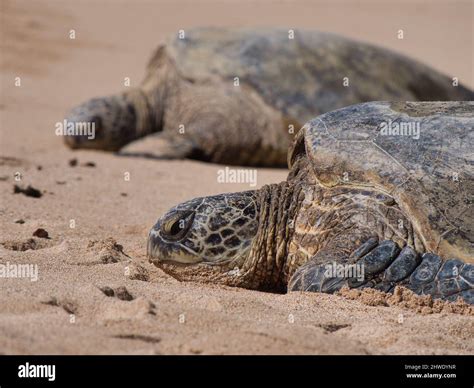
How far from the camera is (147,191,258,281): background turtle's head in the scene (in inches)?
150

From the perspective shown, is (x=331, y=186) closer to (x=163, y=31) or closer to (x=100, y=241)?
(x=100, y=241)

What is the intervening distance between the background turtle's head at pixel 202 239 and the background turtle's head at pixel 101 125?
13.5 feet

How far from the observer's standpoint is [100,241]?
13.4 ft

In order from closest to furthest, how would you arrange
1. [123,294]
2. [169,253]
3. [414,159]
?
[123,294] < [414,159] < [169,253]

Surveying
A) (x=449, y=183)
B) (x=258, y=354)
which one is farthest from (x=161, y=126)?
(x=258, y=354)

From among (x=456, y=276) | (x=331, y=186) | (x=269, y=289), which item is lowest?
(x=269, y=289)

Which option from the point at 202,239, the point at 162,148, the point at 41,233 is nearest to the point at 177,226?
the point at 202,239

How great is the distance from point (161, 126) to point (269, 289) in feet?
16.7

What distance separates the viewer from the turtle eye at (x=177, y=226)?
3.84 metres

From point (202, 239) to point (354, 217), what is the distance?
2.39 ft

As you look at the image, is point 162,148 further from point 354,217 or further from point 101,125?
point 354,217

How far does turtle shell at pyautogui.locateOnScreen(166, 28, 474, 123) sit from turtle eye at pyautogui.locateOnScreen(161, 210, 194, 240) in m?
3.75

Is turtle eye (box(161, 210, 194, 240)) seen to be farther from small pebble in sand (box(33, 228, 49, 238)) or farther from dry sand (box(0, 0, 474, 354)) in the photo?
small pebble in sand (box(33, 228, 49, 238))

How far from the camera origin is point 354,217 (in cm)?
362
